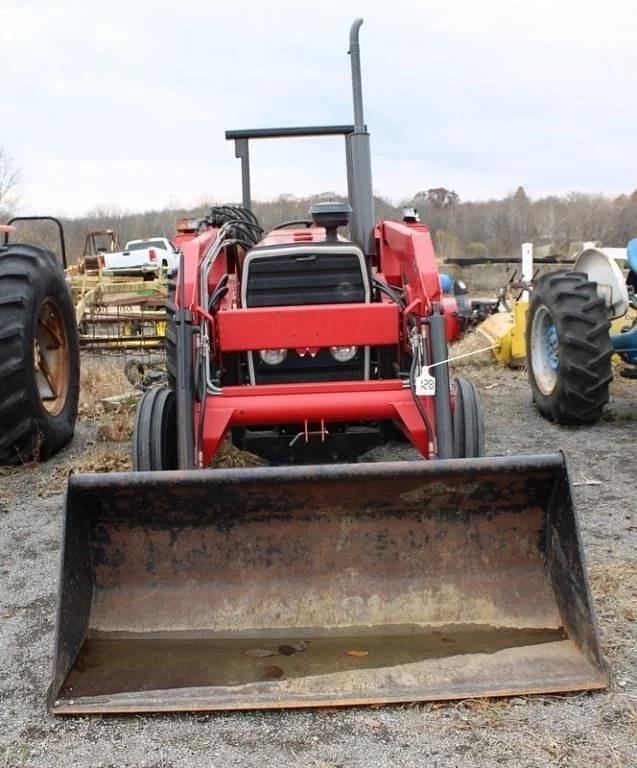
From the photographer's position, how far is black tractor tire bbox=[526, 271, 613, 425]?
6469mm

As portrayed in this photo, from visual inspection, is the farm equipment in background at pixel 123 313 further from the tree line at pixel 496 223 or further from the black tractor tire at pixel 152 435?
the tree line at pixel 496 223

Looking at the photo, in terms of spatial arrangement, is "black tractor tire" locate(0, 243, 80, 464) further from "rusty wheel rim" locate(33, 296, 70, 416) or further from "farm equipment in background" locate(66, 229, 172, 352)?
"farm equipment in background" locate(66, 229, 172, 352)

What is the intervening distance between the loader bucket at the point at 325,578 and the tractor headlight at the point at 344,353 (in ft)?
5.46

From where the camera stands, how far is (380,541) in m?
3.33

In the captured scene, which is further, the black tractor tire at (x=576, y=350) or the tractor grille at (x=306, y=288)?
the black tractor tire at (x=576, y=350)

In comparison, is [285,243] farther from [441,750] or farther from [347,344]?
[441,750]

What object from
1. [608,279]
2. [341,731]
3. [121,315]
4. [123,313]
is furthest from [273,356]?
[123,313]

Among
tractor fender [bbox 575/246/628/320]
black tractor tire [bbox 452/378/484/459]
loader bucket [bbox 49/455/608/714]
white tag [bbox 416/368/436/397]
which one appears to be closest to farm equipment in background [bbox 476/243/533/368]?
tractor fender [bbox 575/246/628/320]

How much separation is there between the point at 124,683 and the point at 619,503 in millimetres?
3055

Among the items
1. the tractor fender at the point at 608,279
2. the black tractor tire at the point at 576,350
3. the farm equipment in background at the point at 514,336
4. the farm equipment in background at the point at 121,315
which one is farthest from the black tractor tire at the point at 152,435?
the farm equipment in background at the point at 514,336

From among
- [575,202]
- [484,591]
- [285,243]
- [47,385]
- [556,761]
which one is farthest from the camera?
[575,202]

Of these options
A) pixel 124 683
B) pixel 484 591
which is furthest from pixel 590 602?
pixel 124 683

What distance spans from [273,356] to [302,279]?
469mm

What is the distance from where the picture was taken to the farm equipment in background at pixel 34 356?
5414 mm
